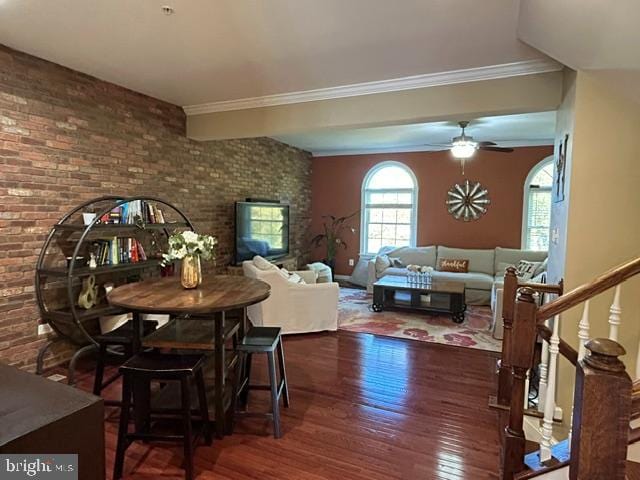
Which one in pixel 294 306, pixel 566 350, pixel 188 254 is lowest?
pixel 294 306

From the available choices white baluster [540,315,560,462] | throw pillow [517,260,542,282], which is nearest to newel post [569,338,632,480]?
white baluster [540,315,560,462]

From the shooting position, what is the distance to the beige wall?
8.02 feet

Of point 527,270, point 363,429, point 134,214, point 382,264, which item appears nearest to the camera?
point 363,429

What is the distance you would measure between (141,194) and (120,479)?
116 inches

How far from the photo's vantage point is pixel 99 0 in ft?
7.75

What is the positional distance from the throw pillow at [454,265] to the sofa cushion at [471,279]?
187mm

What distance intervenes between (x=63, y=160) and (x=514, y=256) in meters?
6.33

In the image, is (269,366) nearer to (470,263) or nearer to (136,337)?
(136,337)

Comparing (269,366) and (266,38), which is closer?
(269,366)

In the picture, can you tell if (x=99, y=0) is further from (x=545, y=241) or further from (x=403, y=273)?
(x=545, y=241)

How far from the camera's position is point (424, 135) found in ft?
20.1

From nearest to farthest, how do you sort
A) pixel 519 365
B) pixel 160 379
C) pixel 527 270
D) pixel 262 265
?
pixel 519 365 < pixel 160 379 < pixel 262 265 < pixel 527 270

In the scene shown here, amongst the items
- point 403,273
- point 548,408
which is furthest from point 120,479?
point 403,273
